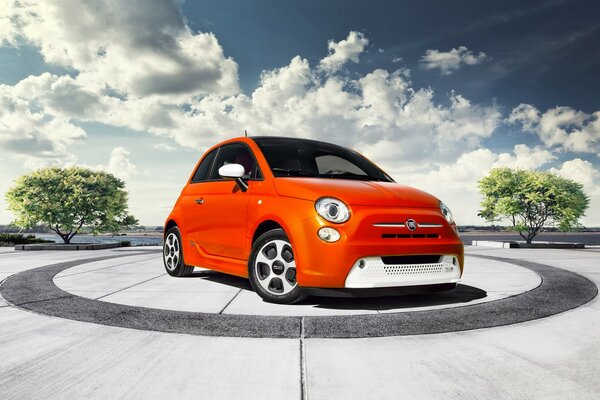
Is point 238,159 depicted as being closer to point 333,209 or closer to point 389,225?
point 333,209

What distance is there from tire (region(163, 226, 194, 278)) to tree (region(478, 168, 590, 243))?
77.6 ft

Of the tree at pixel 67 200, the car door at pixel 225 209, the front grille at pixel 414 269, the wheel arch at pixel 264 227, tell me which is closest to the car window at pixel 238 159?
the car door at pixel 225 209

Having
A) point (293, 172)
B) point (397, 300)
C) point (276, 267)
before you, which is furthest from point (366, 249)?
point (293, 172)

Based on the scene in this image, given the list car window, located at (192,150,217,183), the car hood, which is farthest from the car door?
the car hood

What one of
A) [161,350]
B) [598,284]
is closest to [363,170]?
[161,350]

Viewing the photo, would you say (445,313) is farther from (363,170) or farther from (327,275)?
(363,170)

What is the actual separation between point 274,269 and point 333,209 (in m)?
0.95

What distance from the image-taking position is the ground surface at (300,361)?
7.77ft

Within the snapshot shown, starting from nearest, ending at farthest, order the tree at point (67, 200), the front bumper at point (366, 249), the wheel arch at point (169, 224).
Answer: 1. the front bumper at point (366, 249)
2. the wheel arch at point (169, 224)
3. the tree at point (67, 200)

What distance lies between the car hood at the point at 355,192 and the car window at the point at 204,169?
1.91 metres

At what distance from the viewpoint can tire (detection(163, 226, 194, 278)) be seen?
666cm

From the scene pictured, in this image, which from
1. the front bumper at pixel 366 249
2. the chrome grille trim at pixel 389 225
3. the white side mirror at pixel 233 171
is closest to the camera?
the front bumper at pixel 366 249

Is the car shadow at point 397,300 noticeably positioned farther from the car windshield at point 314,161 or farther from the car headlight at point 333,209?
the car windshield at point 314,161

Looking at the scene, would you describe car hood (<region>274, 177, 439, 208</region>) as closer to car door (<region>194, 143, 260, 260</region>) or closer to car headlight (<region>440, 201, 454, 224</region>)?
car headlight (<region>440, 201, 454, 224</region>)
